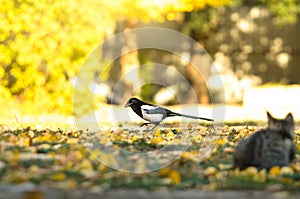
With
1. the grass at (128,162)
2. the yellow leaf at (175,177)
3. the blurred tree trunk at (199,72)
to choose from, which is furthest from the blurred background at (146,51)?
the yellow leaf at (175,177)

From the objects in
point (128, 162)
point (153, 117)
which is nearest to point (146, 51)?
point (153, 117)

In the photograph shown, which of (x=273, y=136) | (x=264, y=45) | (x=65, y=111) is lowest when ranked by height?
(x=273, y=136)

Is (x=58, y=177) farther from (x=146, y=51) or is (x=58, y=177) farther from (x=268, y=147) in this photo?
(x=146, y=51)

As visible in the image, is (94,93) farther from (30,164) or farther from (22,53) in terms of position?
(30,164)

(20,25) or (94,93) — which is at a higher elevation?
(20,25)

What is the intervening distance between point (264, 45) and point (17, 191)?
13382 mm

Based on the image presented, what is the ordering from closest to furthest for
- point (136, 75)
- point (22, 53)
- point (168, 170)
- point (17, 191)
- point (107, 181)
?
point (17, 191), point (107, 181), point (168, 170), point (22, 53), point (136, 75)

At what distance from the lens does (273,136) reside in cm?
562

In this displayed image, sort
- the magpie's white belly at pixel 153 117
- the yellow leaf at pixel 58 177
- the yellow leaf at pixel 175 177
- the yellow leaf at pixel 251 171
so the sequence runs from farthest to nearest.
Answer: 1. the magpie's white belly at pixel 153 117
2. the yellow leaf at pixel 251 171
3. the yellow leaf at pixel 175 177
4. the yellow leaf at pixel 58 177

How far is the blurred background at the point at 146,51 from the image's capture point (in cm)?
1138

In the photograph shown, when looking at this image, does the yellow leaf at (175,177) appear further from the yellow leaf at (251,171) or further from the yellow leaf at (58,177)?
the yellow leaf at (58,177)

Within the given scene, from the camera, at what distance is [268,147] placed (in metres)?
5.61

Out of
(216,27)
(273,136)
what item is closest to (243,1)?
(216,27)

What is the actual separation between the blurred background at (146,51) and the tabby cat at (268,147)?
5.66 metres
